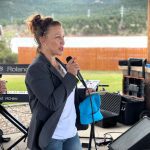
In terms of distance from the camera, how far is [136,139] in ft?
9.78

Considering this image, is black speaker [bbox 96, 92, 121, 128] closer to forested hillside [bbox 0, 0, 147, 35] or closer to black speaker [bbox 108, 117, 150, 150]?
black speaker [bbox 108, 117, 150, 150]

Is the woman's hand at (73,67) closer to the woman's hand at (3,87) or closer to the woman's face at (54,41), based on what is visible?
the woman's face at (54,41)

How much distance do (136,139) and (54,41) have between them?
165cm

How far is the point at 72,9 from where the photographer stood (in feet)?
37.7

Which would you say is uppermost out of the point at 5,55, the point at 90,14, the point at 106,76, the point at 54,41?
the point at 90,14

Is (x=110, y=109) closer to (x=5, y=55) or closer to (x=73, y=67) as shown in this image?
(x=73, y=67)

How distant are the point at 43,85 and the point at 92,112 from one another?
0.54 m

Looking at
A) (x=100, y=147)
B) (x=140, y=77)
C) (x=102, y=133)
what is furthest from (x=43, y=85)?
(x=140, y=77)

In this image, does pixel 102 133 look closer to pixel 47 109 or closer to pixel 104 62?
pixel 47 109

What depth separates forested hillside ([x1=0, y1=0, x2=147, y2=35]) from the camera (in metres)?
10.4

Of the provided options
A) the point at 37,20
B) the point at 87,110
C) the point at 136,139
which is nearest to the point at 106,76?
the point at 136,139

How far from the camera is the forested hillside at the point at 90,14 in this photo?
10.4m

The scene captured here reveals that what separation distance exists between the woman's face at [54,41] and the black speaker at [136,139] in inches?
61.1

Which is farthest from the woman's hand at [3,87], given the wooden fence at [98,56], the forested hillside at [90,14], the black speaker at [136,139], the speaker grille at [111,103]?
the wooden fence at [98,56]
